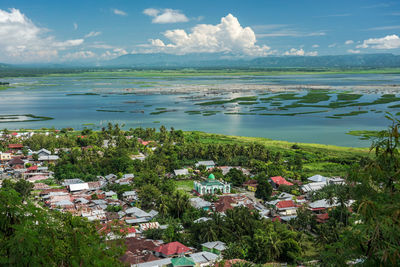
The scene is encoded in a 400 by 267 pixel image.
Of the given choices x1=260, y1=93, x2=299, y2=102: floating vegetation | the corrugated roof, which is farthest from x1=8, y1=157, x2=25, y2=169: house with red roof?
x1=260, y1=93, x2=299, y2=102: floating vegetation

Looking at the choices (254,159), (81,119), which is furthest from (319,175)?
(81,119)

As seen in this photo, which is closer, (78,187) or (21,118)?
(78,187)

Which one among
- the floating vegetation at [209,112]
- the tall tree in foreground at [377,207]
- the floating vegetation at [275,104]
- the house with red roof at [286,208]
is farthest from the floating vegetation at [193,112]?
the tall tree in foreground at [377,207]

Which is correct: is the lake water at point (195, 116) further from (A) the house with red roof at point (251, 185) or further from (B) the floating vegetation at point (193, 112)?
(A) the house with red roof at point (251, 185)

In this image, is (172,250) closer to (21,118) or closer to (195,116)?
(195,116)

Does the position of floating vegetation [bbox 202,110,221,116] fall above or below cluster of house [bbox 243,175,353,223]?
above

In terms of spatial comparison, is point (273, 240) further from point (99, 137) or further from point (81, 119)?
point (81, 119)

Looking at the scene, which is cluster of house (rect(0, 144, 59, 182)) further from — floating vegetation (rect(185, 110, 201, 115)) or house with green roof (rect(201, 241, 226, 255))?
floating vegetation (rect(185, 110, 201, 115))

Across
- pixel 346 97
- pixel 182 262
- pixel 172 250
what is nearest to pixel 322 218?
pixel 172 250

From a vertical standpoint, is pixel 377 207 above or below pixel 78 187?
above
